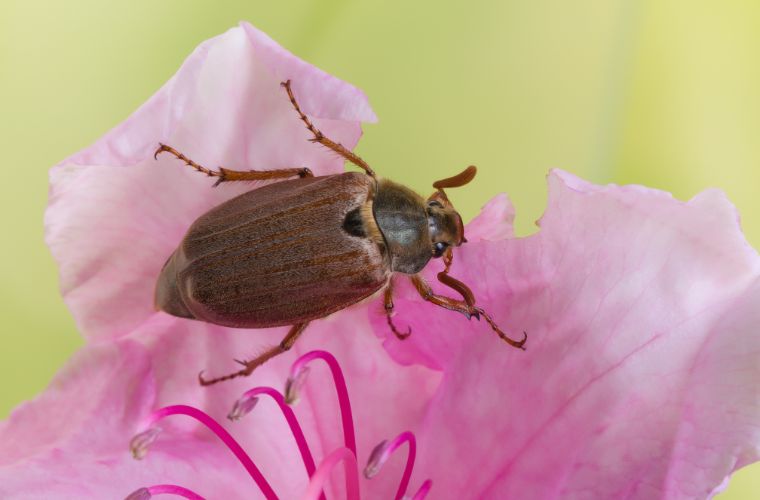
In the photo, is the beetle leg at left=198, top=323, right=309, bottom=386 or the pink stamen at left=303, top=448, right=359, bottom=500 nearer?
the pink stamen at left=303, top=448, right=359, bottom=500

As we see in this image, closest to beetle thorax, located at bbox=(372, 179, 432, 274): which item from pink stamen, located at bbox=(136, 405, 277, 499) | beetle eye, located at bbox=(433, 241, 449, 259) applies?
beetle eye, located at bbox=(433, 241, 449, 259)

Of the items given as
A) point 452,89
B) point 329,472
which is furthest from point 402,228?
point 329,472

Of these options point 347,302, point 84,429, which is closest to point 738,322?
point 347,302

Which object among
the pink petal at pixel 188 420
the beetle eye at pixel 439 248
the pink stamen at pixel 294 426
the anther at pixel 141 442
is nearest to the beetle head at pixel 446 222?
the beetle eye at pixel 439 248

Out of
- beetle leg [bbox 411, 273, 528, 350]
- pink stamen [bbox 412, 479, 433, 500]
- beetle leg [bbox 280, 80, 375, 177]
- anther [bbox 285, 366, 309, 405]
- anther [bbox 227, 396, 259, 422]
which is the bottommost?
pink stamen [bbox 412, 479, 433, 500]

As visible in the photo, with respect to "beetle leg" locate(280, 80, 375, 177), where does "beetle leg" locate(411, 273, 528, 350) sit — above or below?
below

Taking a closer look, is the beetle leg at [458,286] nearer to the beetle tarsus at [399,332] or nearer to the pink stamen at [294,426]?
the beetle tarsus at [399,332]

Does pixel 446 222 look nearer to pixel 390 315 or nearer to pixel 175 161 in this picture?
pixel 390 315

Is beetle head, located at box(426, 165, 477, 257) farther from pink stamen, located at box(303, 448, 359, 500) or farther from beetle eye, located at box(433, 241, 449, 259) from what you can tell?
pink stamen, located at box(303, 448, 359, 500)

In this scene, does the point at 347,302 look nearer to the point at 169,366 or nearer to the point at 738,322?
the point at 169,366
